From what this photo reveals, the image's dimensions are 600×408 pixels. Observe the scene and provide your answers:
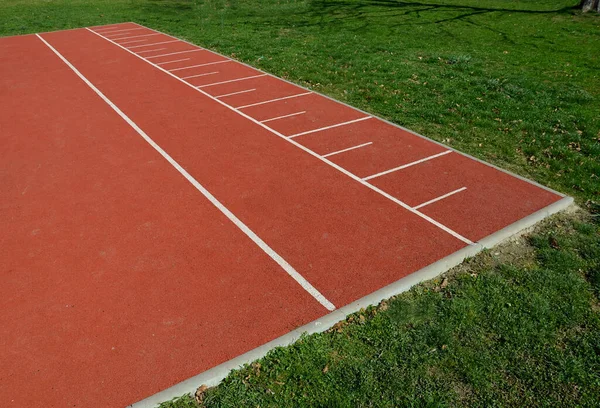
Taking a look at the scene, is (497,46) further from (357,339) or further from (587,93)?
(357,339)

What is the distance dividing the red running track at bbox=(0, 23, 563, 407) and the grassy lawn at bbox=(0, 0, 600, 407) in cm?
53

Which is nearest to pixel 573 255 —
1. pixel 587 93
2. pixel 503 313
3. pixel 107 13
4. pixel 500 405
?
pixel 503 313

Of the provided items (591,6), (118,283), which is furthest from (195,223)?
(591,6)

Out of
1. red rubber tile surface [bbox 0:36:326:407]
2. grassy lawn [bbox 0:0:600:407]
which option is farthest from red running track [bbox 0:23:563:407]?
grassy lawn [bbox 0:0:600:407]

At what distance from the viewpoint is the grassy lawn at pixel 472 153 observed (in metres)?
4.50

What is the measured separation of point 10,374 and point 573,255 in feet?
21.4

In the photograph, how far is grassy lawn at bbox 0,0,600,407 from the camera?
450 centimetres

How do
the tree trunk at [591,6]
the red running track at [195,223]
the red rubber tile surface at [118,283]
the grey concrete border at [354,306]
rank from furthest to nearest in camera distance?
the tree trunk at [591,6] < the red running track at [195,223] < the red rubber tile surface at [118,283] < the grey concrete border at [354,306]

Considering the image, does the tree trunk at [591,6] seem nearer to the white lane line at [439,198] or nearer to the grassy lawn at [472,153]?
the grassy lawn at [472,153]

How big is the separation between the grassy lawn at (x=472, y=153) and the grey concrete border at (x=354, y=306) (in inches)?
4.0

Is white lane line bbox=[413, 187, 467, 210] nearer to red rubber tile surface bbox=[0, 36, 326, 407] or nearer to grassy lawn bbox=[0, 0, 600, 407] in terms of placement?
grassy lawn bbox=[0, 0, 600, 407]

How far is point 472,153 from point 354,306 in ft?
16.0

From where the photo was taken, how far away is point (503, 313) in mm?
5254

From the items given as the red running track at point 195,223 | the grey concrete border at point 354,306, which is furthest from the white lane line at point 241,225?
the grey concrete border at point 354,306
